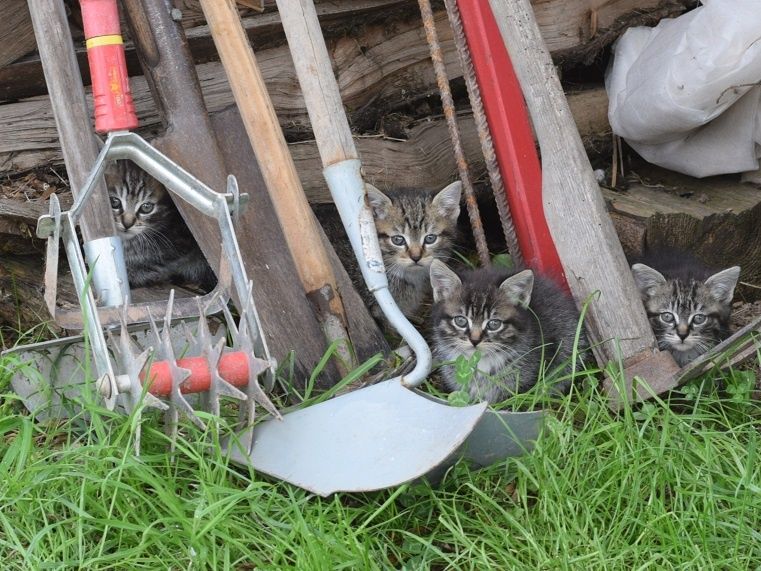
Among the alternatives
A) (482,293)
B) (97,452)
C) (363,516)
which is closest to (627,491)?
(363,516)

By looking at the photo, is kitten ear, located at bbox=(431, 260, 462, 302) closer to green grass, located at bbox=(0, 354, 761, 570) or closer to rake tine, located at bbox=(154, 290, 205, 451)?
green grass, located at bbox=(0, 354, 761, 570)

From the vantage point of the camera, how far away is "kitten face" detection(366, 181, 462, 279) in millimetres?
4840

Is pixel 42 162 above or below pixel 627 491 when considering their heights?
above

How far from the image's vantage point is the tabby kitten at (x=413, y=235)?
15.9 ft

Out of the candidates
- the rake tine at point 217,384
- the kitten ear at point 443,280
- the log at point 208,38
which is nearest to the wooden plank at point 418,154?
the log at point 208,38

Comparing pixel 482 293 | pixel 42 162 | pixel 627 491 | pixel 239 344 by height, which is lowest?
pixel 627 491

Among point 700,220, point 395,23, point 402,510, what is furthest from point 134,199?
point 700,220

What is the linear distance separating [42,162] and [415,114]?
1758 millimetres

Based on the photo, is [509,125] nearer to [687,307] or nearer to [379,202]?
[379,202]

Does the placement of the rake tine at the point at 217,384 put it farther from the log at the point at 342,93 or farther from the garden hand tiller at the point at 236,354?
the log at the point at 342,93

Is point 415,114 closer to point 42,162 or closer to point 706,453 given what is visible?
point 42,162

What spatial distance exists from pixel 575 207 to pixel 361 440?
1.25 metres

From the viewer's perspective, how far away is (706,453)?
3.32 meters

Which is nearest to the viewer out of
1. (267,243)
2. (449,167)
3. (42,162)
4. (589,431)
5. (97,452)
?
(97,452)
